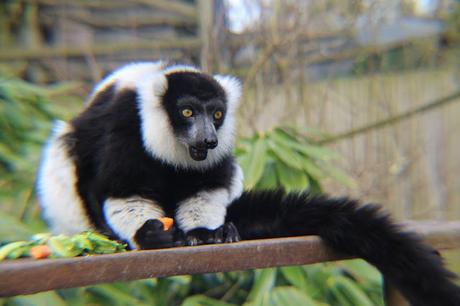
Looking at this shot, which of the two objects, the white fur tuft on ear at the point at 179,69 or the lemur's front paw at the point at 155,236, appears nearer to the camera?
the lemur's front paw at the point at 155,236

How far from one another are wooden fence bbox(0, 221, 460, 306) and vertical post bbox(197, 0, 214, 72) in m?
2.75

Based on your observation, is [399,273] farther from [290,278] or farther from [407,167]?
[407,167]

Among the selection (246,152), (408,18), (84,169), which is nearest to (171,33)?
(408,18)

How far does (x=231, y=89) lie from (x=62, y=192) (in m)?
0.94

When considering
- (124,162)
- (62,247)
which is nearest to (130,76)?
(124,162)

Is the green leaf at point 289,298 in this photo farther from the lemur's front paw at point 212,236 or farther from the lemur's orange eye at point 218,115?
the lemur's orange eye at point 218,115

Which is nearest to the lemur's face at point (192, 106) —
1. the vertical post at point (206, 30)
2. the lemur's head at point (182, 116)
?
the lemur's head at point (182, 116)

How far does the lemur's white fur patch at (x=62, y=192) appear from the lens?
120 inches

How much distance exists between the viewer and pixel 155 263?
2162 mm

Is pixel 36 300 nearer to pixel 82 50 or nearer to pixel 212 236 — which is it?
pixel 212 236

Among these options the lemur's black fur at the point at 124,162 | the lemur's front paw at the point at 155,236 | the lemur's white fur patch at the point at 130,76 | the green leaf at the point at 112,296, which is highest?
the lemur's white fur patch at the point at 130,76

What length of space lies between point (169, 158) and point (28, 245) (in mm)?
715

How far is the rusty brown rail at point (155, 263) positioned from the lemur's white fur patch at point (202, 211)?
1.24 feet

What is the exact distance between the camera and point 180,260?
2207 mm
